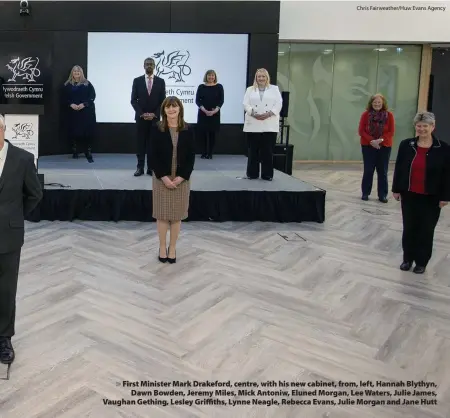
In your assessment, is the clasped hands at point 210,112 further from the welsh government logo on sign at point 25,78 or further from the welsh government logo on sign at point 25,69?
the welsh government logo on sign at point 25,69

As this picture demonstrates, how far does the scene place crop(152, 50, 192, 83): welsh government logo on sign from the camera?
972 cm

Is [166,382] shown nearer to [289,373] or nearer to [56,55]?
[289,373]

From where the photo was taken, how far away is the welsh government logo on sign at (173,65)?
31.9ft

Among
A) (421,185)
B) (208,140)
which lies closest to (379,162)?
(208,140)

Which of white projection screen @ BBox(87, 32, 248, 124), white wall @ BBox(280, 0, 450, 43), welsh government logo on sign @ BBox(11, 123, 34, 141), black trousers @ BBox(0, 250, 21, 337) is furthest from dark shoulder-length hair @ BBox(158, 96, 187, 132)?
white wall @ BBox(280, 0, 450, 43)

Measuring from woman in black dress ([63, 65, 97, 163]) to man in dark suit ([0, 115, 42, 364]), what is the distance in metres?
5.90

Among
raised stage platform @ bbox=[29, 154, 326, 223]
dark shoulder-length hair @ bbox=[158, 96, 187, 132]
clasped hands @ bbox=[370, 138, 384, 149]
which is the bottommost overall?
raised stage platform @ bbox=[29, 154, 326, 223]

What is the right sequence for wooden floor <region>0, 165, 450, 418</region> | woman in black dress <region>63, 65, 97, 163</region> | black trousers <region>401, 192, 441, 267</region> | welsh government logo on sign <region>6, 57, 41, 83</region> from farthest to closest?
welsh government logo on sign <region>6, 57, 41, 83</region> → woman in black dress <region>63, 65, 97, 163</region> → black trousers <region>401, 192, 441, 267</region> → wooden floor <region>0, 165, 450, 418</region>

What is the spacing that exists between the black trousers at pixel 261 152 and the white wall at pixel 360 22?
4564 mm

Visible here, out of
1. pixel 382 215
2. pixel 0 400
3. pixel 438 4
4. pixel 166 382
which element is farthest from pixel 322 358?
pixel 438 4

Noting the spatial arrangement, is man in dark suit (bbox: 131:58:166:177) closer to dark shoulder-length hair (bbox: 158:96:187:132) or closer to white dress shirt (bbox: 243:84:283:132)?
white dress shirt (bbox: 243:84:283:132)

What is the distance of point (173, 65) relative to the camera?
9766mm

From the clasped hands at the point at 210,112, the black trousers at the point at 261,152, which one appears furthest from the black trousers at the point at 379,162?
the clasped hands at the point at 210,112

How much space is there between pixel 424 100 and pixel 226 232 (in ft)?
24.8
